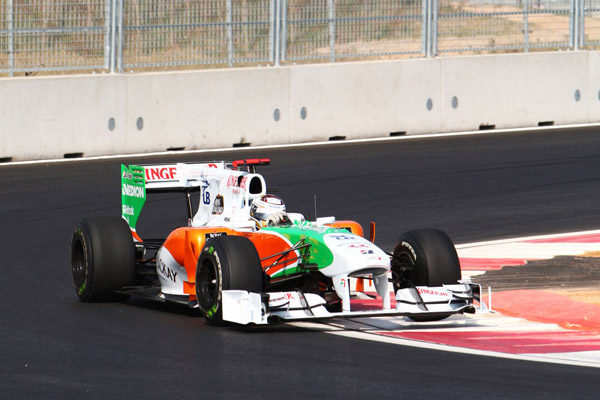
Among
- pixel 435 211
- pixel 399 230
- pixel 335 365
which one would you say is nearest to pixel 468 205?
pixel 435 211

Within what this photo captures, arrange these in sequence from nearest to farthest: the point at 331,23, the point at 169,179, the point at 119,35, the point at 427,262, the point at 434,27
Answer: the point at 427,262 < the point at 169,179 < the point at 119,35 < the point at 331,23 < the point at 434,27

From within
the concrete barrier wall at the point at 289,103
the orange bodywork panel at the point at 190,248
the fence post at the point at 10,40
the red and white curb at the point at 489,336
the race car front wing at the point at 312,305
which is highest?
the fence post at the point at 10,40

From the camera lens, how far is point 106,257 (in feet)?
36.7

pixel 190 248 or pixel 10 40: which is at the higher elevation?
pixel 10 40

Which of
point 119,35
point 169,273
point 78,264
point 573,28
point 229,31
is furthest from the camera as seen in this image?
point 573,28

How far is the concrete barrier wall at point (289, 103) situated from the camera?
19.8 metres

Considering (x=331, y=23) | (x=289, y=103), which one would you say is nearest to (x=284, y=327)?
(x=289, y=103)

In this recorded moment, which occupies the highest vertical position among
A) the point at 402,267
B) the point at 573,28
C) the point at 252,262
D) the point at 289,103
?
the point at 573,28

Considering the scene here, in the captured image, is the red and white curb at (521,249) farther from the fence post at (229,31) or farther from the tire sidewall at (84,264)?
the fence post at (229,31)

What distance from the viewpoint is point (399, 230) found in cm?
1504

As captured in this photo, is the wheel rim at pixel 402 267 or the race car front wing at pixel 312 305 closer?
the race car front wing at pixel 312 305

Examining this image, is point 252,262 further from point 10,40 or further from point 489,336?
point 10,40

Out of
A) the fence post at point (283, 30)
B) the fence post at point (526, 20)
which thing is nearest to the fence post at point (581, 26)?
A: the fence post at point (526, 20)

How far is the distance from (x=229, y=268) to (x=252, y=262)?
0.64 ft
